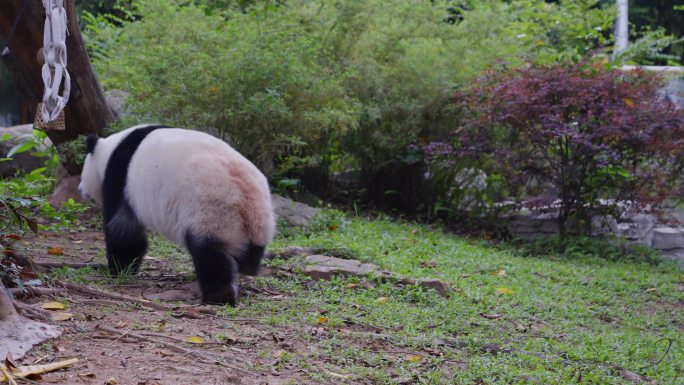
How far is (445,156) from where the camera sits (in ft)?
36.6

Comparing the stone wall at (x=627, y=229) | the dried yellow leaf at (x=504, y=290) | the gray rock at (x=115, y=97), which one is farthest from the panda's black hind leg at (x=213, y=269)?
the stone wall at (x=627, y=229)

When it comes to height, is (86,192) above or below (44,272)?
above

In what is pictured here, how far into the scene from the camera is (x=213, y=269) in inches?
202

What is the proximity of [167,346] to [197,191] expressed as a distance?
4.55ft

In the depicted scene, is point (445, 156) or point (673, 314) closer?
point (673, 314)

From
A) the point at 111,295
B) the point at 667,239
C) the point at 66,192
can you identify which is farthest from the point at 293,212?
the point at 667,239

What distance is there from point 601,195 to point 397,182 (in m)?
3.11

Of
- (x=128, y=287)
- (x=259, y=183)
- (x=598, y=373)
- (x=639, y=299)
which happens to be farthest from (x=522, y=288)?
(x=128, y=287)

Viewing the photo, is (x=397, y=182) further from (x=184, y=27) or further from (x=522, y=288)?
(x=522, y=288)

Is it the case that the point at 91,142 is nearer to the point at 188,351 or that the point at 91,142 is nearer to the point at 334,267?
the point at 334,267

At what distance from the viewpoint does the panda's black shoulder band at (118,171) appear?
5820 mm

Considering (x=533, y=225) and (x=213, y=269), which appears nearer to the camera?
(x=213, y=269)

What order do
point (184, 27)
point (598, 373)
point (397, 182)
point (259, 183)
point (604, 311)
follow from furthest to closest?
point (397, 182)
point (184, 27)
point (604, 311)
point (259, 183)
point (598, 373)

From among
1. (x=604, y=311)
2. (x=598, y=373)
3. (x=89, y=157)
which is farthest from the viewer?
(x=604, y=311)
